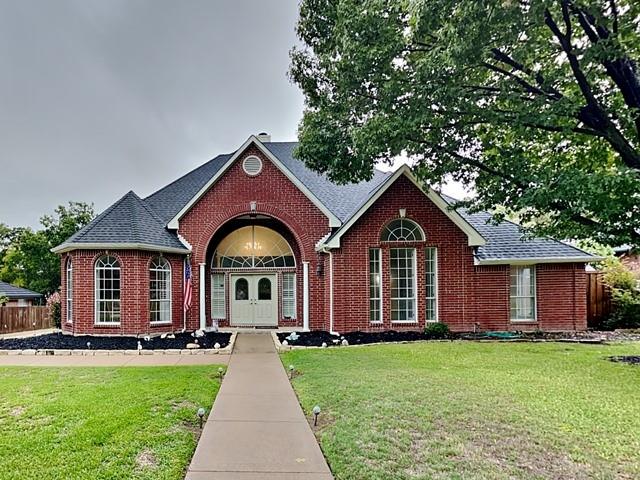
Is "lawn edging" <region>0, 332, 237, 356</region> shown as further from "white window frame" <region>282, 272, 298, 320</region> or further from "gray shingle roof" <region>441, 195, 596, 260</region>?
"gray shingle roof" <region>441, 195, 596, 260</region>

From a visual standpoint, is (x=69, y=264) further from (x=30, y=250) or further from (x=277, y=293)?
(x=30, y=250)

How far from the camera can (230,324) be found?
17.0 m

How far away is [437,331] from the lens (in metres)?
13.9

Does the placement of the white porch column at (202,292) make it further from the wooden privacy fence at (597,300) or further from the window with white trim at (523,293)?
the wooden privacy fence at (597,300)

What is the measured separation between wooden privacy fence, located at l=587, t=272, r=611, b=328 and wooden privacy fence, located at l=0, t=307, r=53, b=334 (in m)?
22.6

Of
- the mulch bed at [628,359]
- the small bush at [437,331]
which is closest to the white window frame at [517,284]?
the small bush at [437,331]

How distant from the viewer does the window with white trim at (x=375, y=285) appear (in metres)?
14.7

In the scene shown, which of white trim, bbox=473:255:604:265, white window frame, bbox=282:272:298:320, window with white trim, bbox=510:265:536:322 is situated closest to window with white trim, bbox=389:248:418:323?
white trim, bbox=473:255:604:265

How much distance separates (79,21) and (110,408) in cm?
1445

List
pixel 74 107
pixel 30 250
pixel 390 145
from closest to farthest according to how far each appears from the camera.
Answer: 1. pixel 390 145
2. pixel 74 107
3. pixel 30 250

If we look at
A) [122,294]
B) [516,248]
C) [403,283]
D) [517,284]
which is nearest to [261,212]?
[122,294]

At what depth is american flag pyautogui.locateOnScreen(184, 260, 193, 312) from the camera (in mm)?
15266

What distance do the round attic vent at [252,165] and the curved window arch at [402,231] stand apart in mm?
5327

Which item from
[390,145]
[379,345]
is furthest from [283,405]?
[390,145]
